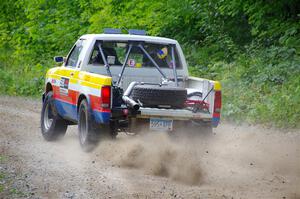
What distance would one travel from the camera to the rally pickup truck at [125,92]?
1077 centimetres

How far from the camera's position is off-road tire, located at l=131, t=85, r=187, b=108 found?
35.5 ft

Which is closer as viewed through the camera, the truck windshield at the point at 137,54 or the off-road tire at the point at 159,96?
the off-road tire at the point at 159,96

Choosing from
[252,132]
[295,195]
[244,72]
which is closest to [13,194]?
[295,195]

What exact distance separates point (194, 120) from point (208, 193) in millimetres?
2911

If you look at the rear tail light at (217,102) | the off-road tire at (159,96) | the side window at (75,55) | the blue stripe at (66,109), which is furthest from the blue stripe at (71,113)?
the rear tail light at (217,102)

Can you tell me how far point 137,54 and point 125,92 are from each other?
152cm

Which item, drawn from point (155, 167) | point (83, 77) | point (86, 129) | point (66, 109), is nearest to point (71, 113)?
point (66, 109)

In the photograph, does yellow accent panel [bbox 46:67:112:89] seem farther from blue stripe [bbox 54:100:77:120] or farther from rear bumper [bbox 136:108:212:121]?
rear bumper [bbox 136:108:212:121]

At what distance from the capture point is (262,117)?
15.2m

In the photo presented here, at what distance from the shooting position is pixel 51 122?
44.3 ft

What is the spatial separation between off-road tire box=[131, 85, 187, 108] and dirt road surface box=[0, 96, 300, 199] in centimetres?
49

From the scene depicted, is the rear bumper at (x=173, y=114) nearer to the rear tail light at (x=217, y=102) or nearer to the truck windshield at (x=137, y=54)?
the rear tail light at (x=217, y=102)

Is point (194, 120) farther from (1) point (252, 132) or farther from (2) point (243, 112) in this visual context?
(2) point (243, 112)

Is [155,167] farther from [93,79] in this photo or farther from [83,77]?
[83,77]
